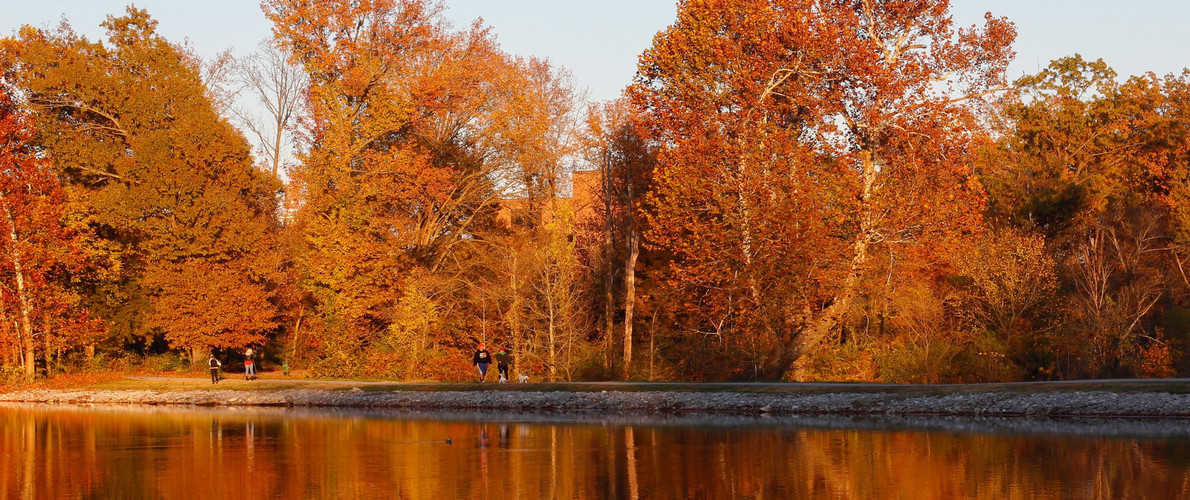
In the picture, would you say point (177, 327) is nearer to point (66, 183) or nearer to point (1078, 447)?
point (66, 183)

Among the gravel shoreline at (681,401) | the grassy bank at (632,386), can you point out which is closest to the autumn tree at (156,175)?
the grassy bank at (632,386)

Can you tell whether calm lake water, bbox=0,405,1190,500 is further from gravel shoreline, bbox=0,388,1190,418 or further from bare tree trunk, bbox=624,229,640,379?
bare tree trunk, bbox=624,229,640,379

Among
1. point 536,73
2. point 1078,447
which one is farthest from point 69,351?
point 1078,447

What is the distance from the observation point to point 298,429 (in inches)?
1029

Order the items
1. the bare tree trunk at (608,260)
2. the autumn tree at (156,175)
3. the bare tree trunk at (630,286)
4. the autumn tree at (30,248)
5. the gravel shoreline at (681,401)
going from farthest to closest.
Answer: the autumn tree at (156,175) < the bare tree trunk at (608,260) < the bare tree trunk at (630,286) < the autumn tree at (30,248) < the gravel shoreline at (681,401)

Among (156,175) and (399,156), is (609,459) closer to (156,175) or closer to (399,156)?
(399,156)

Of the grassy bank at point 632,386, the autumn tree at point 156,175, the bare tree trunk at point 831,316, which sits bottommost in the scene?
the grassy bank at point 632,386

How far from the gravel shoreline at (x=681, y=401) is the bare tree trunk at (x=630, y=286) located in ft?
36.2

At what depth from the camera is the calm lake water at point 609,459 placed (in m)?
15.2

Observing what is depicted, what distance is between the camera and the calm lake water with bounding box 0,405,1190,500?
1525cm

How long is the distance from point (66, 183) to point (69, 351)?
797cm

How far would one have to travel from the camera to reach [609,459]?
18.9m

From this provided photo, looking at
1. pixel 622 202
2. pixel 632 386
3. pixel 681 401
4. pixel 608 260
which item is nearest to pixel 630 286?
pixel 608 260

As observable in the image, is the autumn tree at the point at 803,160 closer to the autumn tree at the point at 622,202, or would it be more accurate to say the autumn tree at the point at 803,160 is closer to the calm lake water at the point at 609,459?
the autumn tree at the point at 622,202
